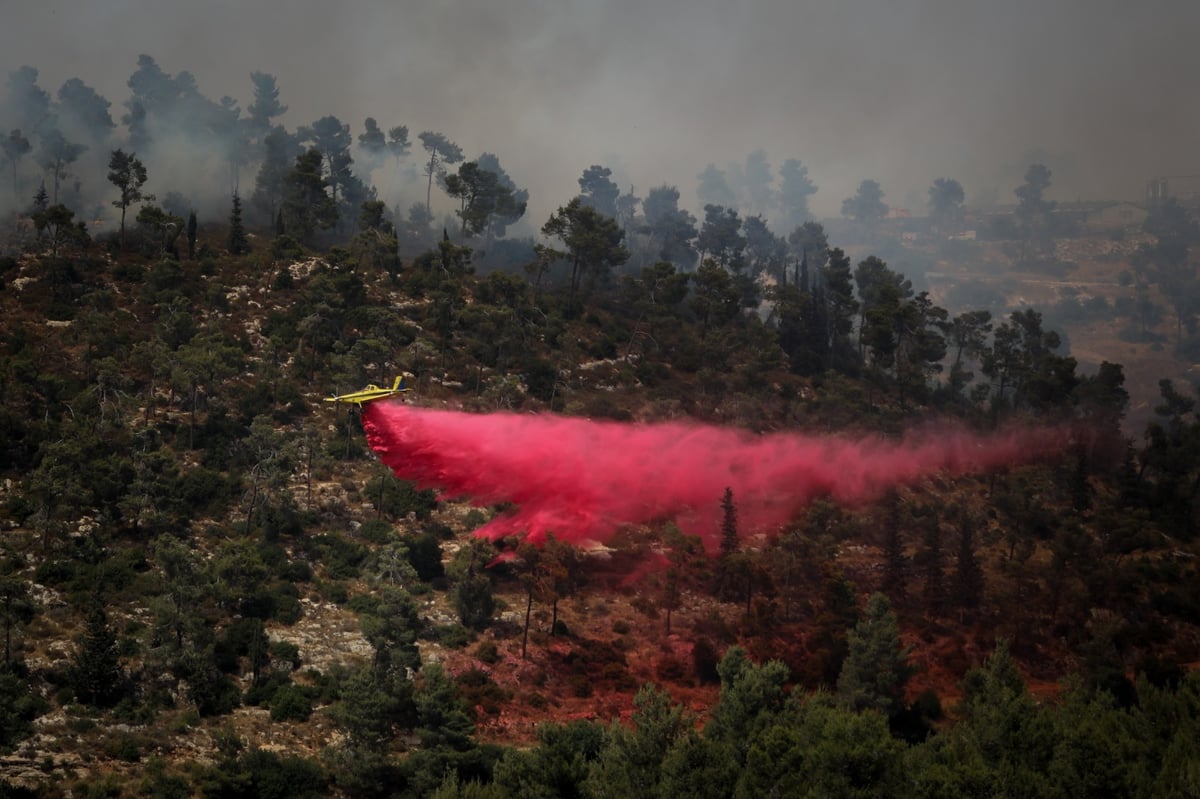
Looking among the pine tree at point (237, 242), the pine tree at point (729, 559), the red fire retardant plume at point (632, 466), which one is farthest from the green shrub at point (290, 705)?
the pine tree at point (237, 242)

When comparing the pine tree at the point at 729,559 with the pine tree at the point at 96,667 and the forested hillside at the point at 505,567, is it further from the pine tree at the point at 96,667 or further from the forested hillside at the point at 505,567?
the pine tree at the point at 96,667

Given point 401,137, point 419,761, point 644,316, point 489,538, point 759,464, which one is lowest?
point 419,761

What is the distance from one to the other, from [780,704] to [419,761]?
69.0ft

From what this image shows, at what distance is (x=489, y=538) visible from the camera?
3029 inches

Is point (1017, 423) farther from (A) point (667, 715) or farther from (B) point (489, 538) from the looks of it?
(A) point (667, 715)

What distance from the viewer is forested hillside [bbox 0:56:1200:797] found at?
5050cm

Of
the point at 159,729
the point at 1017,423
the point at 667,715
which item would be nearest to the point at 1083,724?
the point at 667,715

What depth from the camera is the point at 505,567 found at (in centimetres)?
7625

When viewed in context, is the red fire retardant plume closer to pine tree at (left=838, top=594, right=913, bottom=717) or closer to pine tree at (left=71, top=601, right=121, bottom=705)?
pine tree at (left=71, top=601, right=121, bottom=705)

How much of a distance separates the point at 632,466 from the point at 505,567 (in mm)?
13187

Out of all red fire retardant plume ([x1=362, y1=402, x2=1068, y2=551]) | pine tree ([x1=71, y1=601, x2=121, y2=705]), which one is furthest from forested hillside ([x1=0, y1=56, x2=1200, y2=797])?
red fire retardant plume ([x1=362, y1=402, x2=1068, y2=551])

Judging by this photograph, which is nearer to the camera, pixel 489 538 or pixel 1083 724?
pixel 1083 724

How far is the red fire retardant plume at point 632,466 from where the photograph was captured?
6381 cm

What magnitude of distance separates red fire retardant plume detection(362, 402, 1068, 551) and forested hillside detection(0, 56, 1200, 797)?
2.24m
